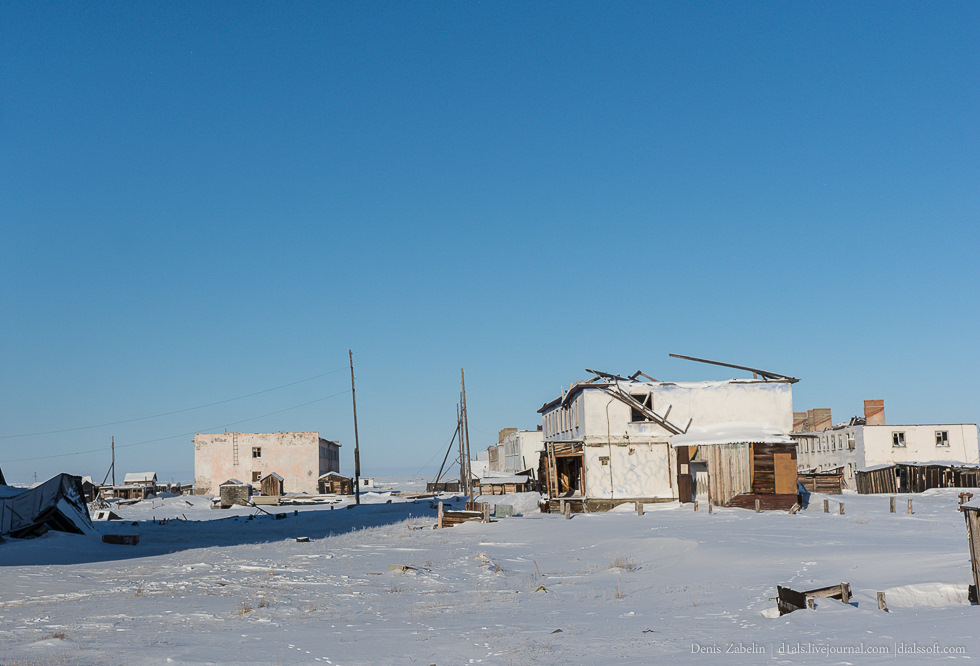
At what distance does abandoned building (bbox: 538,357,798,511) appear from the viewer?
45094 mm

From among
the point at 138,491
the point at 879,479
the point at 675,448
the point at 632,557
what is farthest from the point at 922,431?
the point at 138,491

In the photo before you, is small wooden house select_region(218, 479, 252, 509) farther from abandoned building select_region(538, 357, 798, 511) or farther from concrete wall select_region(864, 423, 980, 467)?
concrete wall select_region(864, 423, 980, 467)

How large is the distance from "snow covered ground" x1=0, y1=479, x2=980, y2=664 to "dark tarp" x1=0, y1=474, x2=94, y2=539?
2.94 metres

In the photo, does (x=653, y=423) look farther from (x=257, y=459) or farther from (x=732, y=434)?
(x=257, y=459)

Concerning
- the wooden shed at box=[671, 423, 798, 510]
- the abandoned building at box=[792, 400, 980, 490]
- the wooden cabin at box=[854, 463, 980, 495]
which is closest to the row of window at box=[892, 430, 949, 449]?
the abandoned building at box=[792, 400, 980, 490]

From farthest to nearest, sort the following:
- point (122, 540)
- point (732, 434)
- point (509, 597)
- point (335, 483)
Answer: point (335, 483) < point (732, 434) < point (122, 540) < point (509, 597)

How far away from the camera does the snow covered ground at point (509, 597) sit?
11.5 meters

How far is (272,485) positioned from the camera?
3590 inches

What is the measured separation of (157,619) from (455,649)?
6.00 m

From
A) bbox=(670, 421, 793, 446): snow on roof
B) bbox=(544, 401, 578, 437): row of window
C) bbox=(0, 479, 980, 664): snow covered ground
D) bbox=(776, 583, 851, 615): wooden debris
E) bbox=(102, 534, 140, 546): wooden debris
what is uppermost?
bbox=(544, 401, 578, 437): row of window

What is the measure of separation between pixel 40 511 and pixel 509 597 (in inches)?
1025

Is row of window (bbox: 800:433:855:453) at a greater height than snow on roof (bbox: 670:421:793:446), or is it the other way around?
snow on roof (bbox: 670:421:793:446)

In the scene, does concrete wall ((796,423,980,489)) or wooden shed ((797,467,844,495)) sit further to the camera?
concrete wall ((796,423,980,489))

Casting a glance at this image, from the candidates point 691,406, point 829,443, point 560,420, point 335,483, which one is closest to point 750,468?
point 691,406
